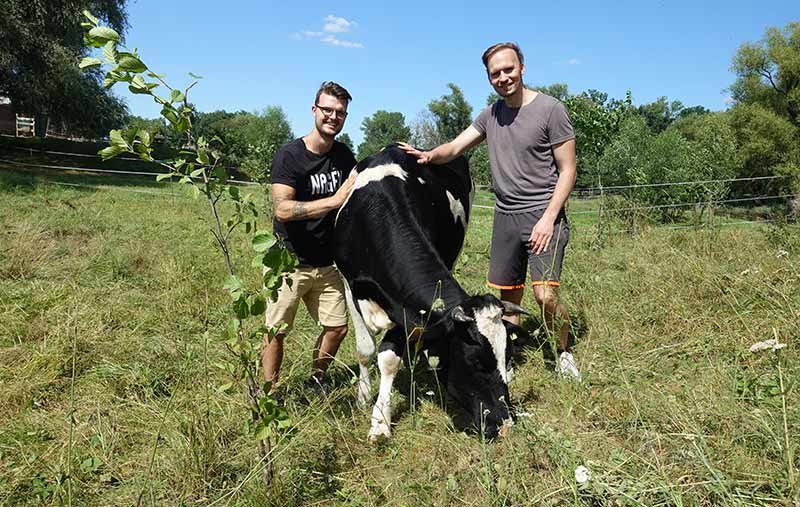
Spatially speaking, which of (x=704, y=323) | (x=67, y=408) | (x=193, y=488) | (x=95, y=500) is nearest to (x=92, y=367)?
(x=67, y=408)

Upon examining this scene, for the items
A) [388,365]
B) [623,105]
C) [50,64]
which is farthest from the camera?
[623,105]

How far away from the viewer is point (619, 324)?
4.91 m

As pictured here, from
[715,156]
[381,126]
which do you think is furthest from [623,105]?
[381,126]

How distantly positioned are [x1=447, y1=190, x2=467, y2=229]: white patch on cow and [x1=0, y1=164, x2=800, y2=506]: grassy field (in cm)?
95

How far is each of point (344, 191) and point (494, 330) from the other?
137 cm

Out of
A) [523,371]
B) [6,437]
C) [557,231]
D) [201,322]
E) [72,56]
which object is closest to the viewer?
[6,437]

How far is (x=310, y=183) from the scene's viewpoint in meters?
3.71

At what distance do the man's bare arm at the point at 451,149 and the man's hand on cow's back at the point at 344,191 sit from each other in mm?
997

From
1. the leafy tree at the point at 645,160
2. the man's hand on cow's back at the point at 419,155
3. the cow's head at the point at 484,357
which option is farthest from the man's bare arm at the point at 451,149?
the leafy tree at the point at 645,160

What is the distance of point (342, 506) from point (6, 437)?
2080 mm

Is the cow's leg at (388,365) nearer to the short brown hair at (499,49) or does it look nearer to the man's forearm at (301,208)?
the man's forearm at (301,208)

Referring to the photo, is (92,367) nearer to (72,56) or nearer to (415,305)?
(415,305)

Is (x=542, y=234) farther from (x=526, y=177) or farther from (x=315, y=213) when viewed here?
(x=315, y=213)

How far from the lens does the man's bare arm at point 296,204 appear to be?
3457 millimetres
